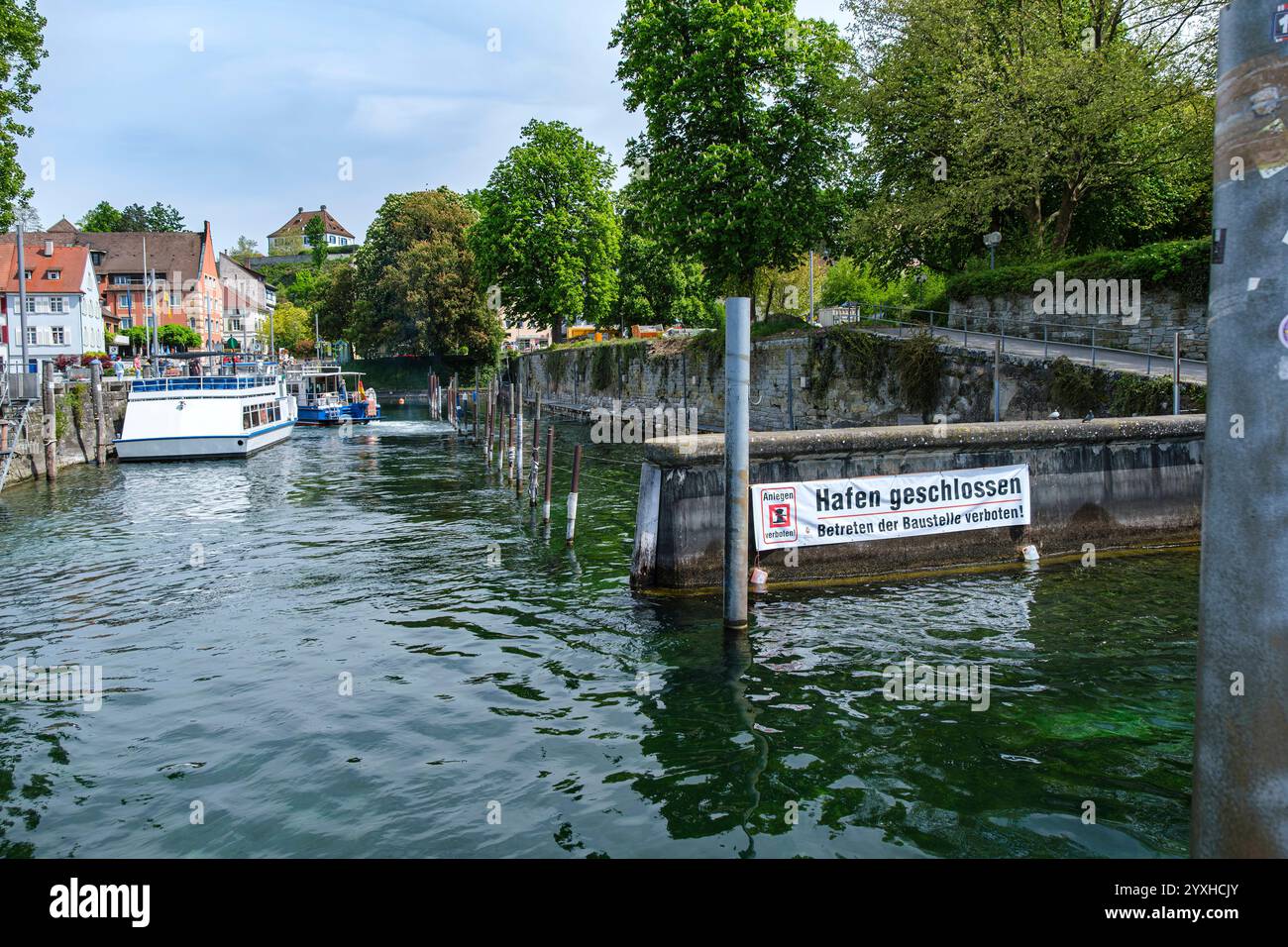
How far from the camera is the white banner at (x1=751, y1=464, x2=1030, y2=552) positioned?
1297 cm

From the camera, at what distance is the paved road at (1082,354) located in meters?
21.8

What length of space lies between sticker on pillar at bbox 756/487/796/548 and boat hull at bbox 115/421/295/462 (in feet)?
106

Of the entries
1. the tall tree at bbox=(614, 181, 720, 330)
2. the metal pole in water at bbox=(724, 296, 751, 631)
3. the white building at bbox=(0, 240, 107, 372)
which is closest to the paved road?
the metal pole in water at bbox=(724, 296, 751, 631)

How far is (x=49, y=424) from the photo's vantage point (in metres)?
33.4

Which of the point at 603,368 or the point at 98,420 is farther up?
the point at 603,368

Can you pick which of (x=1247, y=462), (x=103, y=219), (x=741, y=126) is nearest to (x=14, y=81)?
(x=741, y=126)

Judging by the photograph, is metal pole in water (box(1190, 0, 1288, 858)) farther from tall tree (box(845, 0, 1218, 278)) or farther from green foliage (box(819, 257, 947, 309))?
green foliage (box(819, 257, 947, 309))

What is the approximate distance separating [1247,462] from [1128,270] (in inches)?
1040

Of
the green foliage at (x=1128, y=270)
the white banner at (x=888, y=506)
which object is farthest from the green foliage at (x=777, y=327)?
the white banner at (x=888, y=506)

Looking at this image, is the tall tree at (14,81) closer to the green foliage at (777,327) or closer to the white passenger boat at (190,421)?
the white passenger boat at (190,421)

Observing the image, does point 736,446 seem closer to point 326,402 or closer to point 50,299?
point 326,402

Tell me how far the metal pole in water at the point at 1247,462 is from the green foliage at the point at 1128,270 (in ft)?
79.9

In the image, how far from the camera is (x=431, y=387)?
7150 centimetres
